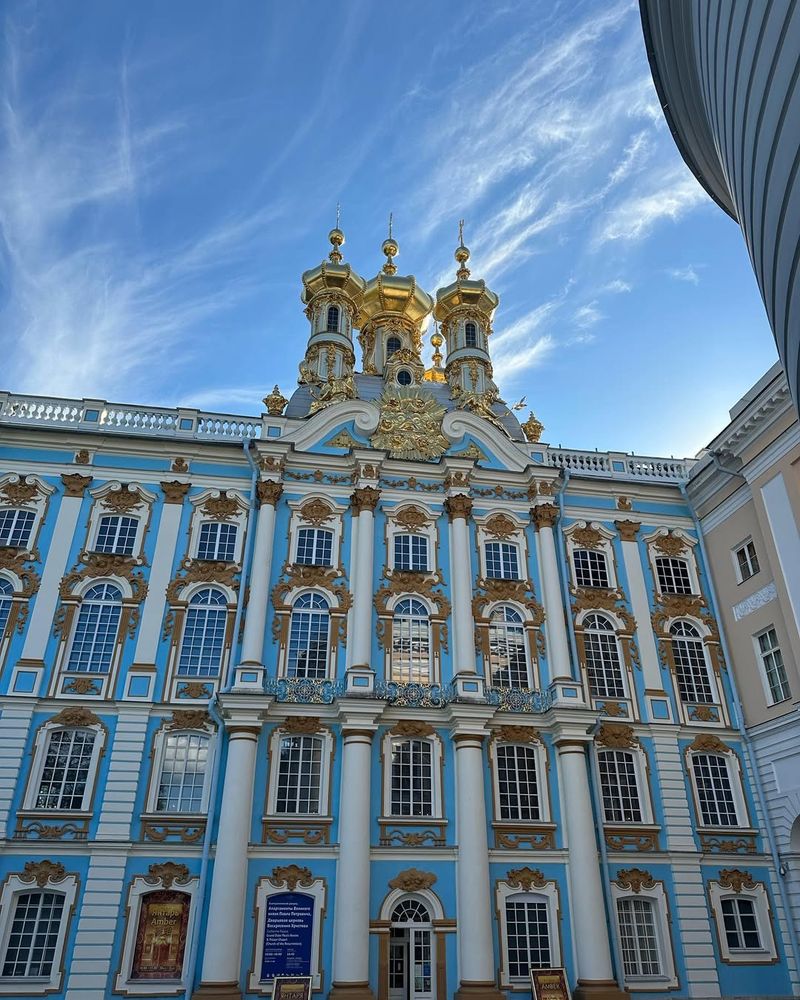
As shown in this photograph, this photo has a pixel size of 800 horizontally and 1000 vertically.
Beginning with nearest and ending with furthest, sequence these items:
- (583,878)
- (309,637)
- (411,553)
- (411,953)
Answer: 1. (411,953)
2. (583,878)
3. (309,637)
4. (411,553)

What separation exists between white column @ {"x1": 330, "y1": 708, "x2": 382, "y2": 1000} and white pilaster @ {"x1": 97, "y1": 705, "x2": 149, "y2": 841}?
Result: 15.7 ft

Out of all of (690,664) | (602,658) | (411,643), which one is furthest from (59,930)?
(690,664)

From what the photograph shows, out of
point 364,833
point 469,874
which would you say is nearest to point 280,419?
point 364,833

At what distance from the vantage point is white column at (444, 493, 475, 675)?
2197 centimetres

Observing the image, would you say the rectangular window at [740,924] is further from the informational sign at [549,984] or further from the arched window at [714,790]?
the informational sign at [549,984]

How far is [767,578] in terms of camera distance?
72.7 feet

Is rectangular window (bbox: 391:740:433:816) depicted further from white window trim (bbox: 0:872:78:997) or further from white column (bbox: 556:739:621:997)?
white window trim (bbox: 0:872:78:997)

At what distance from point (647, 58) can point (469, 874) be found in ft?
55.0

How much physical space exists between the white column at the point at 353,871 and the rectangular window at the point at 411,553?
4571 mm

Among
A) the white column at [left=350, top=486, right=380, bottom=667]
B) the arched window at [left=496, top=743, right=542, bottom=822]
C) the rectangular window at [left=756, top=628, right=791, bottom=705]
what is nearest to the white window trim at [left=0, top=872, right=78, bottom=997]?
the white column at [left=350, top=486, right=380, bottom=667]

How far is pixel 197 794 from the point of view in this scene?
771 inches

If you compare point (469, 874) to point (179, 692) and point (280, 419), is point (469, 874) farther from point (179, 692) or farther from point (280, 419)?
point (280, 419)

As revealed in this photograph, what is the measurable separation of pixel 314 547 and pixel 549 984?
11897mm

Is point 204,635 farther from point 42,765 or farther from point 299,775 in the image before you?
point 42,765
